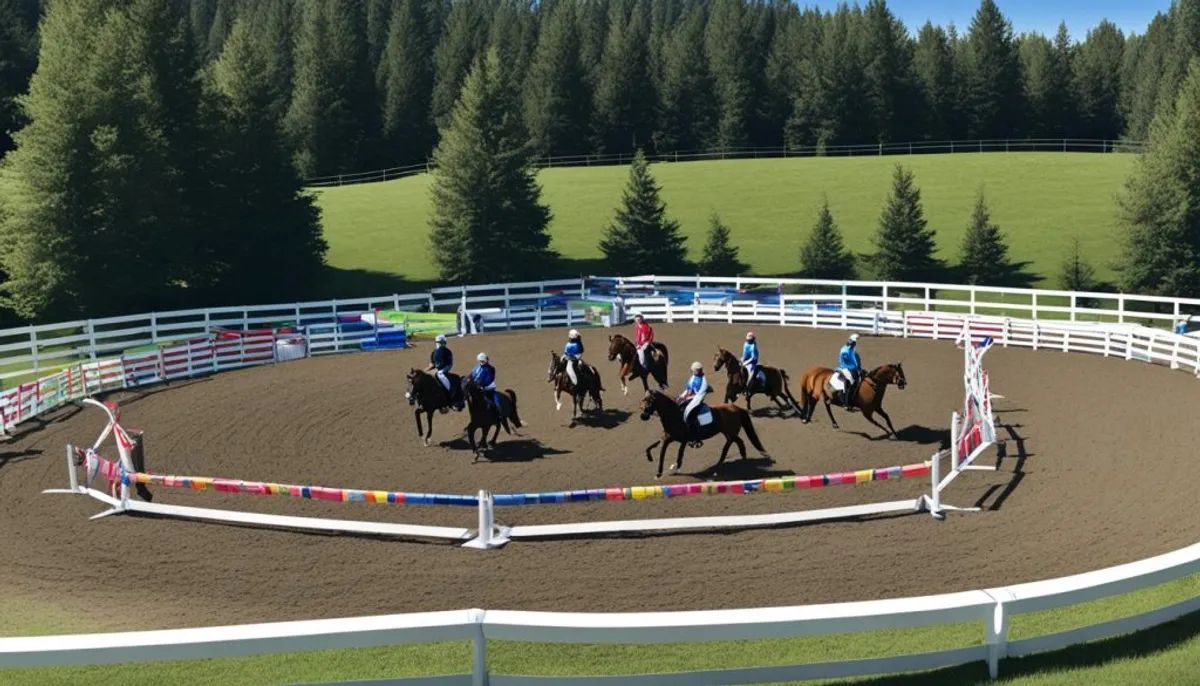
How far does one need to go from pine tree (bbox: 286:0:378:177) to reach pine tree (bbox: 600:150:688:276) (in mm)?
43647

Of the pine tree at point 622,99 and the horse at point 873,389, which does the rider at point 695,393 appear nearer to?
the horse at point 873,389

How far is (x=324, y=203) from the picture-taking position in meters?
87.8

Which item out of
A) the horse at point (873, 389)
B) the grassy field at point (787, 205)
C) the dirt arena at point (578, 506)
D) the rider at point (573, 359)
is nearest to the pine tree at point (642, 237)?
the grassy field at point (787, 205)

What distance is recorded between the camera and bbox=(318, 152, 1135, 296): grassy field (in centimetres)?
7225

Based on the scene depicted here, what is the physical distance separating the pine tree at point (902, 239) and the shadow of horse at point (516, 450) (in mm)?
46672

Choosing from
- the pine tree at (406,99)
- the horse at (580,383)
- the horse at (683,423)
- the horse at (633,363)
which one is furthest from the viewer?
the pine tree at (406,99)

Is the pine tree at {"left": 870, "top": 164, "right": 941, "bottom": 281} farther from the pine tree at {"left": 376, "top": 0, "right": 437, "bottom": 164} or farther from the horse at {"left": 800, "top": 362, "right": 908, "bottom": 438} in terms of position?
the pine tree at {"left": 376, "top": 0, "right": 437, "bottom": 164}

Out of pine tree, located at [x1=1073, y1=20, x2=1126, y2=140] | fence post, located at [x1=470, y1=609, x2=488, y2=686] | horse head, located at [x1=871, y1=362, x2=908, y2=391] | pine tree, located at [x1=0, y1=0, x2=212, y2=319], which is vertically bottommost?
horse head, located at [x1=871, y1=362, x2=908, y2=391]

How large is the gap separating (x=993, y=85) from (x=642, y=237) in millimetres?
61443

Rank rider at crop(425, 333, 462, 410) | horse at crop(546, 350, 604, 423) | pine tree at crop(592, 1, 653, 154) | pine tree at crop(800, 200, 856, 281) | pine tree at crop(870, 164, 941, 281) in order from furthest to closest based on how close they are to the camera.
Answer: pine tree at crop(592, 1, 653, 154) → pine tree at crop(800, 200, 856, 281) → pine tree at crop(870, 164, 941, 281) → horse at crop(546, 350, 604, 423) → rider at crop(425, 333, 462, 410)

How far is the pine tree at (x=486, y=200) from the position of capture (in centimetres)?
6244

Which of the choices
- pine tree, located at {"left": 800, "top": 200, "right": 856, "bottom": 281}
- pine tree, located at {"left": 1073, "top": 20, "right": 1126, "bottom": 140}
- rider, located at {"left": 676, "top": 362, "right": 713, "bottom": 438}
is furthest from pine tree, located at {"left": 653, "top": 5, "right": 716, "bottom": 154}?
rider, located at {"left": 676, "top": 362, "right": 713, "bottom": 438}

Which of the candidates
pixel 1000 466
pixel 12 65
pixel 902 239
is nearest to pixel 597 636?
pixel 1000 466

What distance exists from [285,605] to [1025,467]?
1385 cm
